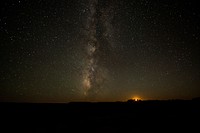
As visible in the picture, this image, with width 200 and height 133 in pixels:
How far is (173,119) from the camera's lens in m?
7.68

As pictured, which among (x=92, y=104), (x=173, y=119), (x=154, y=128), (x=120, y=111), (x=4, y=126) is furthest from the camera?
(x=92, y=104)

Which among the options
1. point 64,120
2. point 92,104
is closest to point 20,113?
point 64,120

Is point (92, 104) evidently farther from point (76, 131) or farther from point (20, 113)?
point (20, 113)

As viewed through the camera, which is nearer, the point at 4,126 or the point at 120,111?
the point at 4,126

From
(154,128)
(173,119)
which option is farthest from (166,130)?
(173,119)

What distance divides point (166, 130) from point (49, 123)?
433 cm

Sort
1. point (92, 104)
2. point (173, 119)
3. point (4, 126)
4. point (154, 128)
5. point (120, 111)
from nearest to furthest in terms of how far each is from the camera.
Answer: point (4, 126)
point (154, 128)
point (173, 119)
point (120, 111)
point (92, 104)

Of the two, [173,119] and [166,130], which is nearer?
[166,130]

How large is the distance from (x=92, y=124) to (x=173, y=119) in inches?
133

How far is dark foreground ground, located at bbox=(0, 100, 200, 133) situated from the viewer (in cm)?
659

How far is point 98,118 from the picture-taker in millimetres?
7465

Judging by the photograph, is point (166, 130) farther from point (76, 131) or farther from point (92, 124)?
point (76, 131)

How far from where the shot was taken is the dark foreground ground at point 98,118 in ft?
21.6

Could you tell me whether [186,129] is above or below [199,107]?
below
